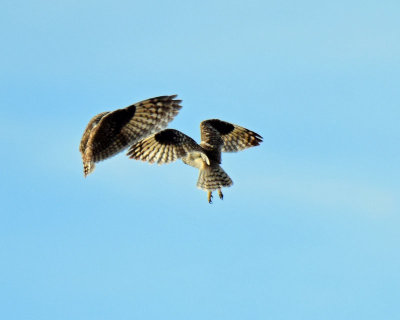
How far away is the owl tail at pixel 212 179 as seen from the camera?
39.6 meters

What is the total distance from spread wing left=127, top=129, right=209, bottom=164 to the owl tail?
0.55m

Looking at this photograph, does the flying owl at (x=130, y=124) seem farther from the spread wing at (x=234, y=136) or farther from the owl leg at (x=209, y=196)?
the spread wing at (x=234, y=136)

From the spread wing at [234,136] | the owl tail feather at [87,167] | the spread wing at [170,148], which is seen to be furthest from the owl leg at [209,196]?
the owl tail feather at [87,167]

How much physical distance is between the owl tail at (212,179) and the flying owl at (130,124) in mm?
5113

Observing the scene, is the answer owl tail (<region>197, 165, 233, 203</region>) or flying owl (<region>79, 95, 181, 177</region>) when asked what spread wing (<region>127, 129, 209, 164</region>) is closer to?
owl tail (<region>197, 165, 233, 203</region>)

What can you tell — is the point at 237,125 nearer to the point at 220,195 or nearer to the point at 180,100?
the point at 220,195

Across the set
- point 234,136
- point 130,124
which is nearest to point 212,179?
point 234,136

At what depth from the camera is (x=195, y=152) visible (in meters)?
40.5

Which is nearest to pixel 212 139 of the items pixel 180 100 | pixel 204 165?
pixel 204 165

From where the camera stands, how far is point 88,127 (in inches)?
1428

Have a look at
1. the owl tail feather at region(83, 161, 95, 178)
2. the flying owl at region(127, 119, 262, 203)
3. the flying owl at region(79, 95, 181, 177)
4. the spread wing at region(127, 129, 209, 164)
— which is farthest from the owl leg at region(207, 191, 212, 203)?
the owl tail feather at region(83, 161, 95, 178)

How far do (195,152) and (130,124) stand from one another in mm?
5799

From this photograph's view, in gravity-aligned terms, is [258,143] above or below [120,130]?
above

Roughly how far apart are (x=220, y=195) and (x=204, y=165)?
122 cm
